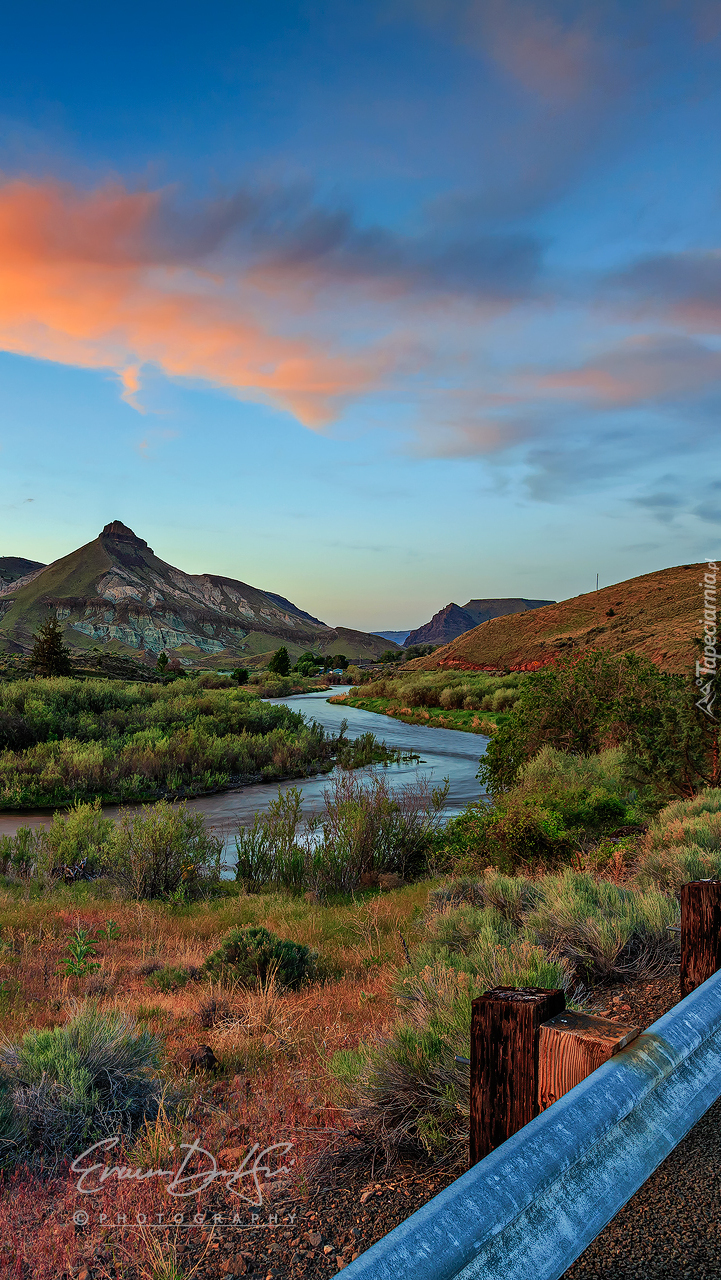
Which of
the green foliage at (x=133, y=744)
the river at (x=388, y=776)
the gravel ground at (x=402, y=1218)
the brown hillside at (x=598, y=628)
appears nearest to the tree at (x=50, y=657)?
the green foliage at (x=133, y=744)

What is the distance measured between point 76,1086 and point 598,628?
6539 centimetres

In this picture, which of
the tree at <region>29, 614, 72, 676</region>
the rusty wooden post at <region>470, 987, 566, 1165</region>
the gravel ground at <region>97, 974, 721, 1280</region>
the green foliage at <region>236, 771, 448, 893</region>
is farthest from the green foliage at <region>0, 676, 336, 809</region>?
the rusty wooden post at <region>470, 987, 566, 1165</region>

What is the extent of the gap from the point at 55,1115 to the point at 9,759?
676 inches

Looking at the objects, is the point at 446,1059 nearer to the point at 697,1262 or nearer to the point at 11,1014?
the point at 697,1262

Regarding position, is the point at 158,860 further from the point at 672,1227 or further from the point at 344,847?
the point at 672,1227

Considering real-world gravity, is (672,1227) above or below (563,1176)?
below

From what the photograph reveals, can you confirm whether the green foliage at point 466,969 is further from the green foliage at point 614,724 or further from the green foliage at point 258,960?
the green foliage at point 614,724

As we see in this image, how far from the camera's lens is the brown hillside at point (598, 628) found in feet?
172

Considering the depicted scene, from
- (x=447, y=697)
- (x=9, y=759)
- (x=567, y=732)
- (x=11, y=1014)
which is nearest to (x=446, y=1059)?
(x=11, y=1014)

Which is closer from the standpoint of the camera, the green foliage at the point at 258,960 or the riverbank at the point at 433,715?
the green foliage at the point at 258,960

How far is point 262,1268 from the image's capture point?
234 centimetres

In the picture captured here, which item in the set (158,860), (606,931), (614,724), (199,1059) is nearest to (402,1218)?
(199,1059)

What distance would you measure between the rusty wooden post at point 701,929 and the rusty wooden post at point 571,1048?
1.52m

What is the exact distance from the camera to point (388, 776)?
72.7 feet
